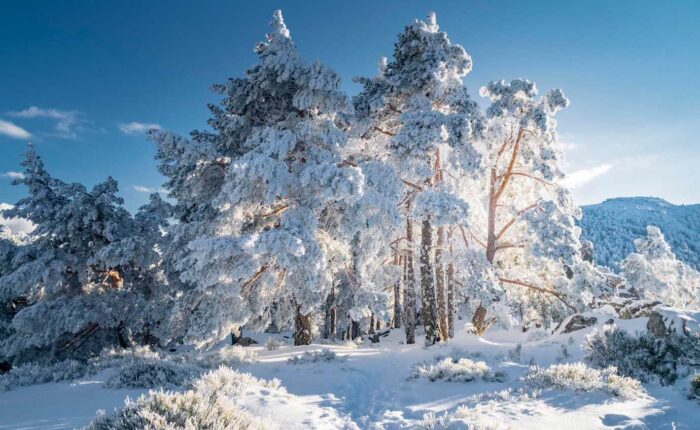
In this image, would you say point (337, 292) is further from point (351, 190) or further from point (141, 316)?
point (351, 190)

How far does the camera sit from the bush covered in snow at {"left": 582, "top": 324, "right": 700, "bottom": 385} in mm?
7746

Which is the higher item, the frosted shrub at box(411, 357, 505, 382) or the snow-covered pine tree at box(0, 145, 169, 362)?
the snow-covered pine tree at box(0, 145, 169, 362)

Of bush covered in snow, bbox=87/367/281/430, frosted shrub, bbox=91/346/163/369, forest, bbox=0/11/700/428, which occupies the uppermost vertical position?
forest, bbox=0/11/700/428

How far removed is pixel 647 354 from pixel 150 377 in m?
10.7

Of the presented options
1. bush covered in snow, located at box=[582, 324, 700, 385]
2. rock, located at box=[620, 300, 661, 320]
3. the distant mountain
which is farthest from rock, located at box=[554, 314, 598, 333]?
the distant mountain

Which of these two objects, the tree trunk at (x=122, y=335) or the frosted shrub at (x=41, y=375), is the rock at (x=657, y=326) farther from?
the tree trunk at (x=122, y=335)

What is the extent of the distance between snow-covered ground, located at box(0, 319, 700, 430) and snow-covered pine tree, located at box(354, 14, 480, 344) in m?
4.87

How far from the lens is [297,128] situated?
40.7 ft

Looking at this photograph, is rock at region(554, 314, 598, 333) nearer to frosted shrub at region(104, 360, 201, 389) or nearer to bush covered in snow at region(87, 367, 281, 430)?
frosted shrub at region(104, 360, 201, 389)

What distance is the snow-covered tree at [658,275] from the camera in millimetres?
33312

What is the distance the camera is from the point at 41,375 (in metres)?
8.89

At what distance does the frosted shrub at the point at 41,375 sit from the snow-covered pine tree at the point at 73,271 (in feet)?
Result: 16.6

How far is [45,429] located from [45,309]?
1212cm

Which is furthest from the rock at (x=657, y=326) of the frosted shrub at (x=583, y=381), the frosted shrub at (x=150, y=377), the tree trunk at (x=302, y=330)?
the frosted shrub at (x=150, y=377)
